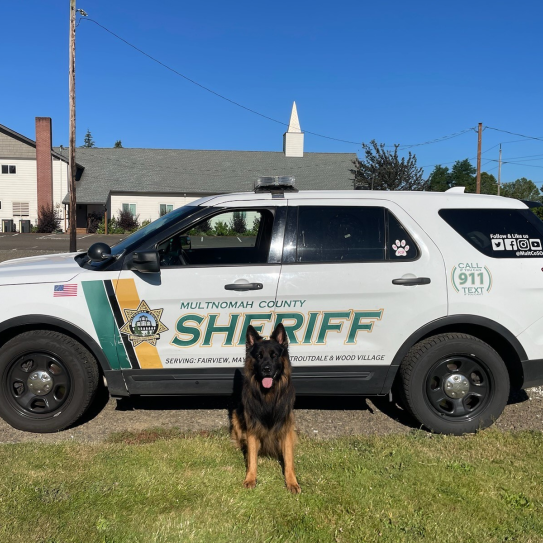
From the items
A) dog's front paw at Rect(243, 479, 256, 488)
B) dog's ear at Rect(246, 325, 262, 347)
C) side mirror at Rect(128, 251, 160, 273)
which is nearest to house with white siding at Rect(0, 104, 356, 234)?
side mirror at Rect(128, 251, 160, 273)

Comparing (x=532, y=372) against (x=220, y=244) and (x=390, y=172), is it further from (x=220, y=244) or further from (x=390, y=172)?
(x=390, y=172)

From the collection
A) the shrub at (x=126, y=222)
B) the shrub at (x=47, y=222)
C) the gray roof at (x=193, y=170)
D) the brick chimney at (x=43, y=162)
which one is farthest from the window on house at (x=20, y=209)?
the shrub at (x=126, y=222)

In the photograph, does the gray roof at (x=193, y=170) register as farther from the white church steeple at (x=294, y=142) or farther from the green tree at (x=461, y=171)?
the green tree at (x=461, y=171)

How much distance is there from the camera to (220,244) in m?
5.12

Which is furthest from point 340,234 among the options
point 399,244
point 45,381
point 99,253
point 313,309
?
point 45,381

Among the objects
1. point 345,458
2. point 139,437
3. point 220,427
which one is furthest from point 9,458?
point 345,458

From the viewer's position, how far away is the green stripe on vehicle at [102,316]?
3864 mm

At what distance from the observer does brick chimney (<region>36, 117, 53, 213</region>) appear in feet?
128

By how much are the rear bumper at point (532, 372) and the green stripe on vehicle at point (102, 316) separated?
3.33 meters

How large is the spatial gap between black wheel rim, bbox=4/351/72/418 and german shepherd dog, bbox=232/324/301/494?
64.0 inches

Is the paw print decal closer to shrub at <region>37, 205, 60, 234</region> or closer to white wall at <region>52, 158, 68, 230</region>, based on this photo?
shrub at <region>37, 205, 60, 234</region>

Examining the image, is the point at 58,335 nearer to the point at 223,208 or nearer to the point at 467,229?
the point at 223,208

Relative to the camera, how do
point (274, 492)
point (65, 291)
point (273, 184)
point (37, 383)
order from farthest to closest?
point (273, 184)
point (37, 383)
point (65, 291)
point (274, 492)

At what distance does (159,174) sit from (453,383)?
3983 centimetres
